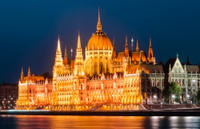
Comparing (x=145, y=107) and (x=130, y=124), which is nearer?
(x=130, y=124)

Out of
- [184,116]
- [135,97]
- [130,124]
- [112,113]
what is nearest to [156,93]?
[135,97]

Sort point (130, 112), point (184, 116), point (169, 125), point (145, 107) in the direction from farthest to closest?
point (145, 107), point (130, 112), point (184, 116), point (169, 125)

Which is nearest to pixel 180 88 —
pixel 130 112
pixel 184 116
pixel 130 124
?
pixel 130 112

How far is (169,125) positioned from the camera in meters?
123

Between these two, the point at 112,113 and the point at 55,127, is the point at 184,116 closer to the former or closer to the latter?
the point at 112,113

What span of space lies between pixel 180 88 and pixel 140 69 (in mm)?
13261

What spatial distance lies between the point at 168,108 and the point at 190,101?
1489 centimetres

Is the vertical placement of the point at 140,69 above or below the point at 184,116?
above

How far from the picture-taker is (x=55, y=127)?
125562 mm

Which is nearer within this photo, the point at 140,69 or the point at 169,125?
the point at 169,125

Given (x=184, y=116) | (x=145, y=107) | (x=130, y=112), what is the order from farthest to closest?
1. (x=145, y=107)
2. (x=130, y=112)
3. (x=184, y=116)

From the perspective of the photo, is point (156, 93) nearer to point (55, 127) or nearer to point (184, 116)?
point (184, 116)

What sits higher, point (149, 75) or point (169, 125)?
point (149, 75)

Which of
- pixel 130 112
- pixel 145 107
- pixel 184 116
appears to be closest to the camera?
pixel 184 116
